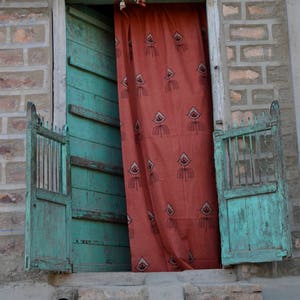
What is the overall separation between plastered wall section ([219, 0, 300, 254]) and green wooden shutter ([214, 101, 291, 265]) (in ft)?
0.66

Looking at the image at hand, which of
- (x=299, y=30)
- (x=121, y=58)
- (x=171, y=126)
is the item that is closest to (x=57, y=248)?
(x=171, y=126)

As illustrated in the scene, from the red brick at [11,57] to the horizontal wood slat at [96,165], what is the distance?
2.90ft

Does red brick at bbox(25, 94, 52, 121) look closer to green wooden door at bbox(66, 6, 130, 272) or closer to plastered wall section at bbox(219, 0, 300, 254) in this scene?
green wooden door at bbox(66, 6, 130, 272)

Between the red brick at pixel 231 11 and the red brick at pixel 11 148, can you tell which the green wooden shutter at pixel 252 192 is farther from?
the red brick at pixel 11 148

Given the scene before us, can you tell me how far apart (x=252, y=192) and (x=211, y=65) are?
1198mm

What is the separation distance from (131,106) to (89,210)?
0.95 metres

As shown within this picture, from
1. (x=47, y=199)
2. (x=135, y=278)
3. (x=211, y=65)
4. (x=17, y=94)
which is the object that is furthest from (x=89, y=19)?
(x=135, y=278)

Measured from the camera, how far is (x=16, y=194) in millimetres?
5652

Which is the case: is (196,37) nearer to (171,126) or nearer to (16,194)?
(171,126)

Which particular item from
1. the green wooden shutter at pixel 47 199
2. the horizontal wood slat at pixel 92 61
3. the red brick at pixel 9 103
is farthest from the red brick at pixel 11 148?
the horizontal wood slat at pixel 92 61

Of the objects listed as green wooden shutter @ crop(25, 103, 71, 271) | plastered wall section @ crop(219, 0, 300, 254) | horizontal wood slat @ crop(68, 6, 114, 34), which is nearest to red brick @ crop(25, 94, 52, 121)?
green wooden shutter @ crop(25, 103, 71, 271)

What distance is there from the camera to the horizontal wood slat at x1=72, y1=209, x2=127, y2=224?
590 cm

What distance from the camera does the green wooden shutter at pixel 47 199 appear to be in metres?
5.11

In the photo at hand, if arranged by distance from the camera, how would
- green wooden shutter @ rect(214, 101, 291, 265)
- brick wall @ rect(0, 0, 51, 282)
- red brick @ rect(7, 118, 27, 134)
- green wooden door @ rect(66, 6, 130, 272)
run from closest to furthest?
green wooden shutter @ rect(214, 101, 291, 265) → brick wall @ rect(0, 0, 51, 282) → red brick @ rect(7, 118, 27, 134) → green wooden door @ rect(66, 6, 130, 272)
